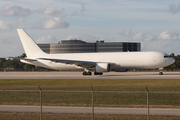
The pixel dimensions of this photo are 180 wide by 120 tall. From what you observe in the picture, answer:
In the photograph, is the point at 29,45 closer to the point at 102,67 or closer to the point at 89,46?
the point at 102,67

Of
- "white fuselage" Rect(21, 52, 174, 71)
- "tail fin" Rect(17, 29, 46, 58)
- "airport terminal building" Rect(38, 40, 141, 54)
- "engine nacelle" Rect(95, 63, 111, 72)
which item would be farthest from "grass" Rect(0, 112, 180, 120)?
"airport terminal building" Rect(38, 40, 141, 54)

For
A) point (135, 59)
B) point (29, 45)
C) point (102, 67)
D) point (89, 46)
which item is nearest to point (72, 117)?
point (102, 67)

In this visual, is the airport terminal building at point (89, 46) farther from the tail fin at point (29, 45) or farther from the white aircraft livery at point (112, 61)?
the white aircraft livery at point (112, 61)

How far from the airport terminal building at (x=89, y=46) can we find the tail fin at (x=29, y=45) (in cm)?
8433

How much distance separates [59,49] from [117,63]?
101400mm

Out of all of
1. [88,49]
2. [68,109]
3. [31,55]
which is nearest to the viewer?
[68,109]

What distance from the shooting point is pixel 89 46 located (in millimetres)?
145500

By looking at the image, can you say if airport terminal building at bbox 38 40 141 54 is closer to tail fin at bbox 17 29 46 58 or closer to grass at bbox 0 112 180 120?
tail fin at bbox 17 29 46 58

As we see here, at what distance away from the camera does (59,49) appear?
487 feet

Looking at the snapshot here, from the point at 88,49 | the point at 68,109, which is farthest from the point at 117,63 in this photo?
the point at 88,49

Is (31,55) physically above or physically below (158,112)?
above

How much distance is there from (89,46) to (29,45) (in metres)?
88.6

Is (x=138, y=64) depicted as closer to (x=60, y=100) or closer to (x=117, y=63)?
(x=117, y=63)

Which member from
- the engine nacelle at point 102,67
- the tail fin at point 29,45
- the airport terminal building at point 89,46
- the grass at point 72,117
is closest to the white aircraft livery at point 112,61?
the engine nacelle at point 102,67
